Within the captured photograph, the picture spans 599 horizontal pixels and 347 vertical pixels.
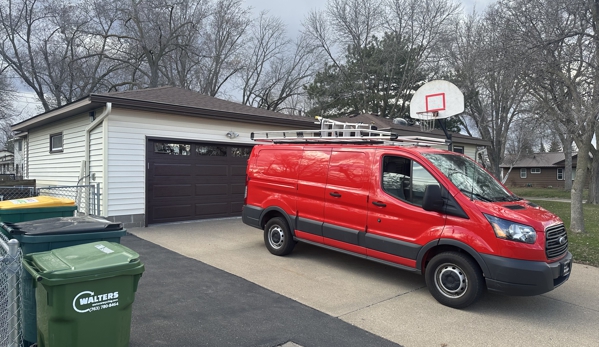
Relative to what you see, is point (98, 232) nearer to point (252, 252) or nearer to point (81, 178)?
point (252, 252)

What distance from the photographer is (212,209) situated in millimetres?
10797

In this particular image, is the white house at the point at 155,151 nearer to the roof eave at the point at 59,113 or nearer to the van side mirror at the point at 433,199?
the roof eave at the point at 59,113

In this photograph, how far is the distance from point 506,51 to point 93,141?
998 cm

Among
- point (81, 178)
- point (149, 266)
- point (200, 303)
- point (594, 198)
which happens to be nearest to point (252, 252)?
point (149, 266)

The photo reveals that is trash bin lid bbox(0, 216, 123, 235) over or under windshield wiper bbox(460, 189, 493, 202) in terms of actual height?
under

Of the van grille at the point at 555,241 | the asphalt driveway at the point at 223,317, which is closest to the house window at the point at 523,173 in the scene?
the van grille at the point at 555,241

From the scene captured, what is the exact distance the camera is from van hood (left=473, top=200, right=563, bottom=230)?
4.52m

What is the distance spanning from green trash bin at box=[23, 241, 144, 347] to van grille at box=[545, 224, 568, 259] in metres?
4.37

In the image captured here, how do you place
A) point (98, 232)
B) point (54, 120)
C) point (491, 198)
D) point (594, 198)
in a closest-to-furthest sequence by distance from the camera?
point (98, 232), point (491, 198), point (54, 120), point (594, 198)

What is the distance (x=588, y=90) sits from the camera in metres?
9.31

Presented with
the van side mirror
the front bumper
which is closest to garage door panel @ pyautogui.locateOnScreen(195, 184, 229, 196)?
the van side mirror

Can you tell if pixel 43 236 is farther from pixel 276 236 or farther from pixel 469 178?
pixel 469 178

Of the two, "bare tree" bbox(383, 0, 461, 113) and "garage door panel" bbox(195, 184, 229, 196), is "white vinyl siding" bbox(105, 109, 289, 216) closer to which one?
"garage door panel" bbox(195, 184, 229, 196)

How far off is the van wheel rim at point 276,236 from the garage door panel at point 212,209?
3.96 metres
